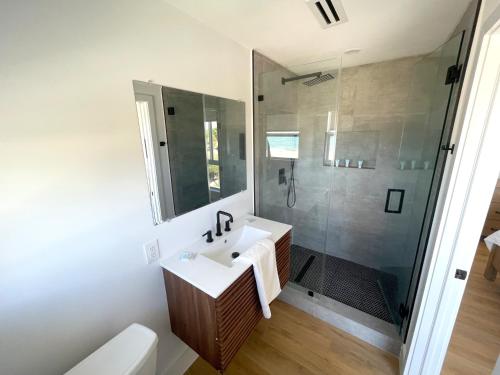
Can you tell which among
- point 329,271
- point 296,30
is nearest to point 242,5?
point 296,30

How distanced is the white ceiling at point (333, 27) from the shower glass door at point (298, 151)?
27 centimetres

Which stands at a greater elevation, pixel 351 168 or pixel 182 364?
pixel 351 168

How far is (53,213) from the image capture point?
878mm

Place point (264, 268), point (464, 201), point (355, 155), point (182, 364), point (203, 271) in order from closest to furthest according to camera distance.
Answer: point (464, 201)
point (203, 271)
point (264, 268)
point (182, 364)
point (355, 155)

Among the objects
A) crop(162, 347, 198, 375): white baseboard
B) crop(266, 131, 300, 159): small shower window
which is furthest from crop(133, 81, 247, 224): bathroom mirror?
crop(162, 347, 198, 375): white baseboard

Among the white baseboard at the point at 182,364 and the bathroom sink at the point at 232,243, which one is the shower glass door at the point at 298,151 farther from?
the white baseboard at the point at 182,364

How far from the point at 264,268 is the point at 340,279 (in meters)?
1.42

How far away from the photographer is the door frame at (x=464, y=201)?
966 mm

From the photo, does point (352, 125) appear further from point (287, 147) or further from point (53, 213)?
point (53, 213)

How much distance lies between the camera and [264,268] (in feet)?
4.71

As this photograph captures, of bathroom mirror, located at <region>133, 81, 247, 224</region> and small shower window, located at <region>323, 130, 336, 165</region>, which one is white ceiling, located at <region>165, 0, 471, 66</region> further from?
small shower window, located at <region>323, 130, 336, 165</region>

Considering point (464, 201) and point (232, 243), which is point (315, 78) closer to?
point (464, 201)

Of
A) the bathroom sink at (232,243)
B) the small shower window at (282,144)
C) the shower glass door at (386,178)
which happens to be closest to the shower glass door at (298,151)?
the small shower window at (282,144)

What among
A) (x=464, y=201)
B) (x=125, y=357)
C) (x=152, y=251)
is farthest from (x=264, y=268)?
(x=464, y=201)
